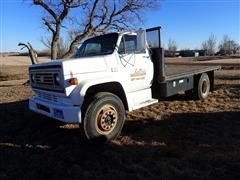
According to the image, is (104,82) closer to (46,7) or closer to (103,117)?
(103,117)

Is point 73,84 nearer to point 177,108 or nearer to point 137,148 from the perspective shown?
point 137,148

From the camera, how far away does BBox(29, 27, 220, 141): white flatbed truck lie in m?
5.38

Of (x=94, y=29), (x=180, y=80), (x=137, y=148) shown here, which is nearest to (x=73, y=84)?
(x=137, y=148)

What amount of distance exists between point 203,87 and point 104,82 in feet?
16.1

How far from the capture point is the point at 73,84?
5.34 m

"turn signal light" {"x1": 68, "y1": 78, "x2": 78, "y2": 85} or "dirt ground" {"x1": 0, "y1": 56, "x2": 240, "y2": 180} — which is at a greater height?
"turn signal light" {"x1": 68, "y1": 78, "x2": 78, "y2": 85}

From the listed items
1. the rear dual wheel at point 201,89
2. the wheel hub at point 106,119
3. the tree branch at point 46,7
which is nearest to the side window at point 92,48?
the wheel hub at point 106,119

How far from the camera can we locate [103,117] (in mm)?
5652

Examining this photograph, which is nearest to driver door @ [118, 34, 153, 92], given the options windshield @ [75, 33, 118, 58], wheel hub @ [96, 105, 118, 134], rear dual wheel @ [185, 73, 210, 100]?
windshield @ [75, 33, 118, 58]

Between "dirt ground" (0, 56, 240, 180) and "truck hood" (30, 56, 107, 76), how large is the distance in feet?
4.73

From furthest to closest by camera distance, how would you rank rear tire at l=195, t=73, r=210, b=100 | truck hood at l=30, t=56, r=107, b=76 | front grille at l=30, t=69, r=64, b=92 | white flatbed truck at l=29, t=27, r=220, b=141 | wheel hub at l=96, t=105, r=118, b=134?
rear tire at l=195, t=73, r=210, b=100
wheel hub at l=96, t=105, r=118, b=134
front grille at l=30, t=69, r=64, b=92
white flatbed truck at l=29, t=27, r=220, b=141
truck hood at l=30, t=56, r=107, b=76

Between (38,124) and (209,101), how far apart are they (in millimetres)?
5228

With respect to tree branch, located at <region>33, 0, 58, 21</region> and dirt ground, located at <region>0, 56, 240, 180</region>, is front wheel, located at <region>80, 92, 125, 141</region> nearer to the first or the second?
dirt ground, located at <region>0, 56, 240, 180</region>

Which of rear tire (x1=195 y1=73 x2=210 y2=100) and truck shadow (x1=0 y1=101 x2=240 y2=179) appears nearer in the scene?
truck shadow (x1=0 y1=101 x2=240 y2=179)
